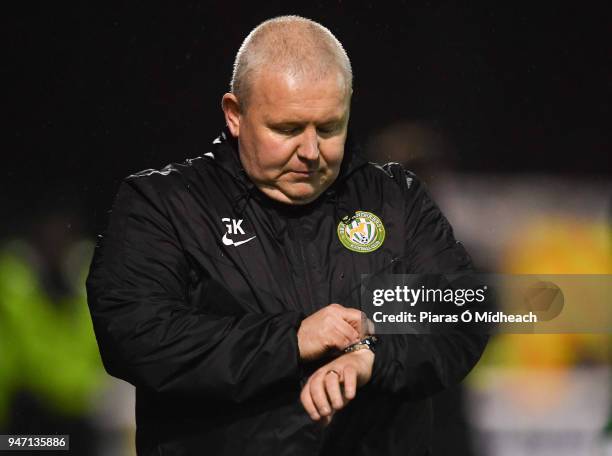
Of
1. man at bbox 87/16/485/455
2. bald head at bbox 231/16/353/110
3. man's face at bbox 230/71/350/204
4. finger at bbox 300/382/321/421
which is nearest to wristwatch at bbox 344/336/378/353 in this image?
man at bbox 87/16/485/455

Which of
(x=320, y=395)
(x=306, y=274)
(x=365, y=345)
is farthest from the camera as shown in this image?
(x=306, y=274)

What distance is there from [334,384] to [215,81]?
1.56 metres

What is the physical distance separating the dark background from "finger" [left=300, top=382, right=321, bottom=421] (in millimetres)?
1476

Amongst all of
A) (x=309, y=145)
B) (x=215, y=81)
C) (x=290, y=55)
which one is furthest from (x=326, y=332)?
(x=215, y=81)

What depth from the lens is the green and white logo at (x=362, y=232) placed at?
5.28 feet

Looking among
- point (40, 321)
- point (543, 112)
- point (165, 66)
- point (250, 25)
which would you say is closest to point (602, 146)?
point (543, 112)

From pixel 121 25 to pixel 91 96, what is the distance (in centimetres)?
21

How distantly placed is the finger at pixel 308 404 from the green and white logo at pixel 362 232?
29 centimetres

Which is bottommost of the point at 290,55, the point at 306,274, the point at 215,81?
the point at 306,274

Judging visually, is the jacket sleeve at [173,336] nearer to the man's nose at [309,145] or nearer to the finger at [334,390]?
the finger at [334,390]

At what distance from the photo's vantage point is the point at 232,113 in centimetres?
167

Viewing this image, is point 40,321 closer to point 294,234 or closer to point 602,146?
point 294,234

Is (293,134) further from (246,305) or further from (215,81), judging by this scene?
(215,81)

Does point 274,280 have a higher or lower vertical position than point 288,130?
lower
